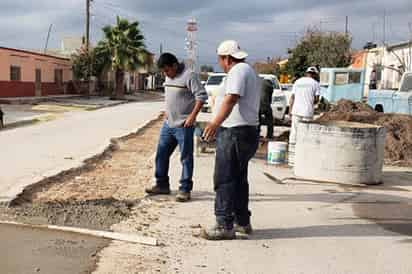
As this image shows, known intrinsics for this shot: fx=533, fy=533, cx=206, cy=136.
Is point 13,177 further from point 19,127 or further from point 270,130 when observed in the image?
point 19,127

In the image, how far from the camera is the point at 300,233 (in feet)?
18.0

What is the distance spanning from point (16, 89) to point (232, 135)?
101 feet

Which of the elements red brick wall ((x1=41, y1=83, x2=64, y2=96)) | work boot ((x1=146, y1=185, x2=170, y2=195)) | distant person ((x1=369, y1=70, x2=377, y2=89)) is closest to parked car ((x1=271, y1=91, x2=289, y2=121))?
distant person ((x1=369, y1=70, x2=377, y2=89))

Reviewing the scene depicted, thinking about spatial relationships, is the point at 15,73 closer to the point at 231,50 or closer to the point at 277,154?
the point at 277,154

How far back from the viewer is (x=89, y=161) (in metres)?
10.1

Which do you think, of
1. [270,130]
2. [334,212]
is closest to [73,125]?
[270,130]

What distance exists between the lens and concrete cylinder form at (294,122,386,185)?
8.10 meters

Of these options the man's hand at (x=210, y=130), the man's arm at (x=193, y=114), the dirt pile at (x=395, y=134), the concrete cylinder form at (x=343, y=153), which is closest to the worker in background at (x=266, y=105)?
the dirt pile at (x=395, y=134)

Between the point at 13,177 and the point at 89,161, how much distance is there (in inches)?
90.1

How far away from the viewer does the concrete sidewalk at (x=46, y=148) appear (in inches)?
311

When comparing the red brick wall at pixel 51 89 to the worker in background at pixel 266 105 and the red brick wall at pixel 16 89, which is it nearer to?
the red brick wall at pixel 16 89

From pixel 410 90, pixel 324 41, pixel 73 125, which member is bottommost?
pixel 73 125

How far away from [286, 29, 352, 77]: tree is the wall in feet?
65.2

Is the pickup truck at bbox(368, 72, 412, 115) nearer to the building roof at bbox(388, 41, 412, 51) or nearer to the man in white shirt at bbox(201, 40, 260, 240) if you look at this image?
the building roof at bbox(388, 41, 412, 51)
